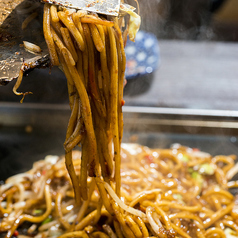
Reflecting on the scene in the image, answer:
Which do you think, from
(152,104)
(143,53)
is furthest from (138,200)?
(143,53)

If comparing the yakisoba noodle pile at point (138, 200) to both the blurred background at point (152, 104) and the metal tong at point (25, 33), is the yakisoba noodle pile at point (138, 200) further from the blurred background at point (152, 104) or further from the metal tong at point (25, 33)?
the metal tong at point (25, 33)

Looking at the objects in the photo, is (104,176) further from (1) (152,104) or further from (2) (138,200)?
(1) (152,104)

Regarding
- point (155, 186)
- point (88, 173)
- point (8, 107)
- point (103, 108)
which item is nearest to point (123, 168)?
point (155, 186)

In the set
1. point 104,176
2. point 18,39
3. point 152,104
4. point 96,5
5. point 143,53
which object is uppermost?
point 96,5

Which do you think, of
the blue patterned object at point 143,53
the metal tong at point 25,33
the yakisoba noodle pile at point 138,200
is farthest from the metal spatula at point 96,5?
the blue patterned object at point 143,53

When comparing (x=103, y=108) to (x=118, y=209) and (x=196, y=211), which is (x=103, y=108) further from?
(x=196, y=211)

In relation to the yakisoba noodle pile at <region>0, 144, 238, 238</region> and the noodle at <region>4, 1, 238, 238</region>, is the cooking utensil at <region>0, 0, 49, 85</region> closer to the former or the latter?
the noodle at <region>4, 1, 238, 238</region>
